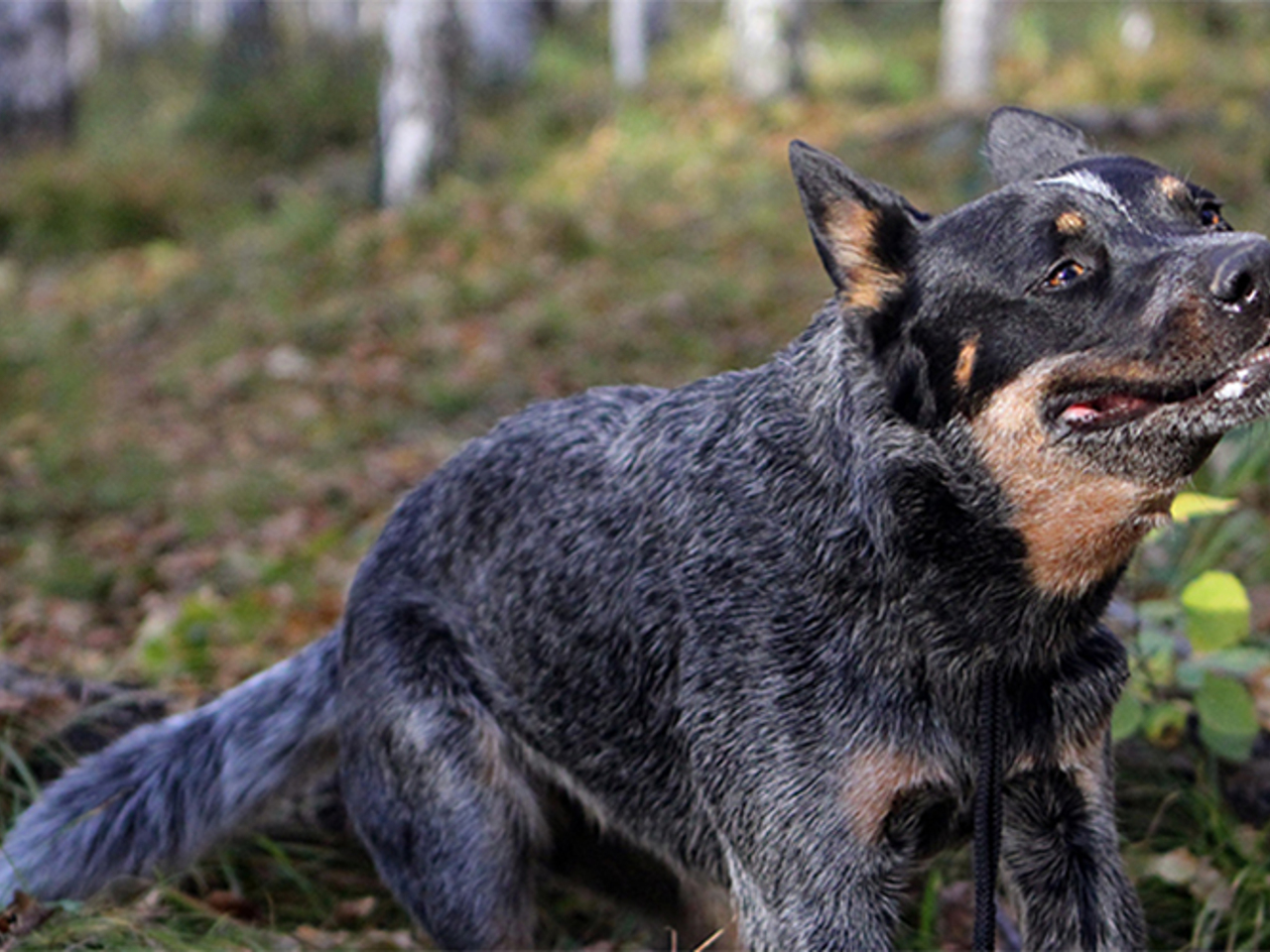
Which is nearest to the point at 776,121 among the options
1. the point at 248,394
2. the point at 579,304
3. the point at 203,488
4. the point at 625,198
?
the point at 625,198

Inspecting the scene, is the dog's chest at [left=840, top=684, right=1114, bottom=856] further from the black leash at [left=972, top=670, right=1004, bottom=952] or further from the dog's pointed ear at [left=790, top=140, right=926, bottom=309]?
the dog's pointed ear at [left=790, top=140, right=926, bottom=309]

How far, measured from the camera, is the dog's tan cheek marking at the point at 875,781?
2.92m

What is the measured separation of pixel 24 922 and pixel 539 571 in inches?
61.1

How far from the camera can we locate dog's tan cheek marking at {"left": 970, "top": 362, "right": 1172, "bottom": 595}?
2789 mm

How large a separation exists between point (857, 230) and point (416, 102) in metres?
10.7

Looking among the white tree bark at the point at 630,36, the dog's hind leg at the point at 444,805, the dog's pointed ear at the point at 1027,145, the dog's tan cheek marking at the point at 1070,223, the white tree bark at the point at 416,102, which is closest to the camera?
the dog's tan cheek marking at the point at 1070,223

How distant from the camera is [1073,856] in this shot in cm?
311

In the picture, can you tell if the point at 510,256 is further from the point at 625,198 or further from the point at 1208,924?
the point at 1208,924

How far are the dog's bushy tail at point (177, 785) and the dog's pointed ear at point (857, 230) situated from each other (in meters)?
2.06

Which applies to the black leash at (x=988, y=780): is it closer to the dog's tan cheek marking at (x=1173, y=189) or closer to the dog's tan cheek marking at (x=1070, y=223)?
the dog's tan cheek marking at (x=1070, y=223)

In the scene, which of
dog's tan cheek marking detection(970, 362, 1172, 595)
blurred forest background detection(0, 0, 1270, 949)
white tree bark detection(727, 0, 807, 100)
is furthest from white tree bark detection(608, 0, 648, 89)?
dog's tan cheek marking detection(970, 362, 1172, 595)

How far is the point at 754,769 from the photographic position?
3092 millimetres

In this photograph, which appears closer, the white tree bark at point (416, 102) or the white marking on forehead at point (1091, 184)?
the white marking on forehead at point (1091, 184)

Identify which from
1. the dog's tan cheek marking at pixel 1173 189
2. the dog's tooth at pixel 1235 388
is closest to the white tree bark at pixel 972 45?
the dog's tan cheek marking at pixel 1173 189
